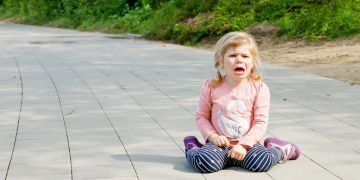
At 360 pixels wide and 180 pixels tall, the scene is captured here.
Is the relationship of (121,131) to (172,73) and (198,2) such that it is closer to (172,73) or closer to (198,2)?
(172,73)

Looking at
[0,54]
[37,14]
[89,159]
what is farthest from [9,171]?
[37,14]

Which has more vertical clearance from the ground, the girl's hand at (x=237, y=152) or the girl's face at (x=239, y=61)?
the girl's face at (x=239, y=61)

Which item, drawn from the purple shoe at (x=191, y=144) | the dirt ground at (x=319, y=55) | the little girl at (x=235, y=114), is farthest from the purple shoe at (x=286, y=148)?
the dirt ground at (x=319, y=55)

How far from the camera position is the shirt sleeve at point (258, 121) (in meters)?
5.18

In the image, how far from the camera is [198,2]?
21375 millimetres

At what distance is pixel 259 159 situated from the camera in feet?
16.8

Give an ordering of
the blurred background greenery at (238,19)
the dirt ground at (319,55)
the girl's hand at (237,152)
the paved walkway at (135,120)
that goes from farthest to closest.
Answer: the blurred background greenery at (238,19) < the dirt ground at (319,55) < the paved walkway at (135,120) < the girl's hand at (237,152)

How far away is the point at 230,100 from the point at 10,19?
3906 centimetres

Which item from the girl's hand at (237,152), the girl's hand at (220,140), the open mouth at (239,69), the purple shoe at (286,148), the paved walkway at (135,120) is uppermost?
the open mouth at (239,69)

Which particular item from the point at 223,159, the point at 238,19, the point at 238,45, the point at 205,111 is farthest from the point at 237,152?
the point at 238,19

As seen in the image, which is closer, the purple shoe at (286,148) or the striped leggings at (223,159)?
the striped leggings at (223,159)

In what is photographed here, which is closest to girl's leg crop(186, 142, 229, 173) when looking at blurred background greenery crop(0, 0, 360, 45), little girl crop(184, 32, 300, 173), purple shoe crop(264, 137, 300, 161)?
little girl crop(184, 32, 300, 173)

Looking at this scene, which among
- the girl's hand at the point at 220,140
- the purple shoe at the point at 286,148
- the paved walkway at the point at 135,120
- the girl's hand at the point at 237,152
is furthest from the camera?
the purple shoe at the point at 286,148

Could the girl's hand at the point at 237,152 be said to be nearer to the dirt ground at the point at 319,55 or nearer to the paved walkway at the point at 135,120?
the paved walkway at the point at 135,120
